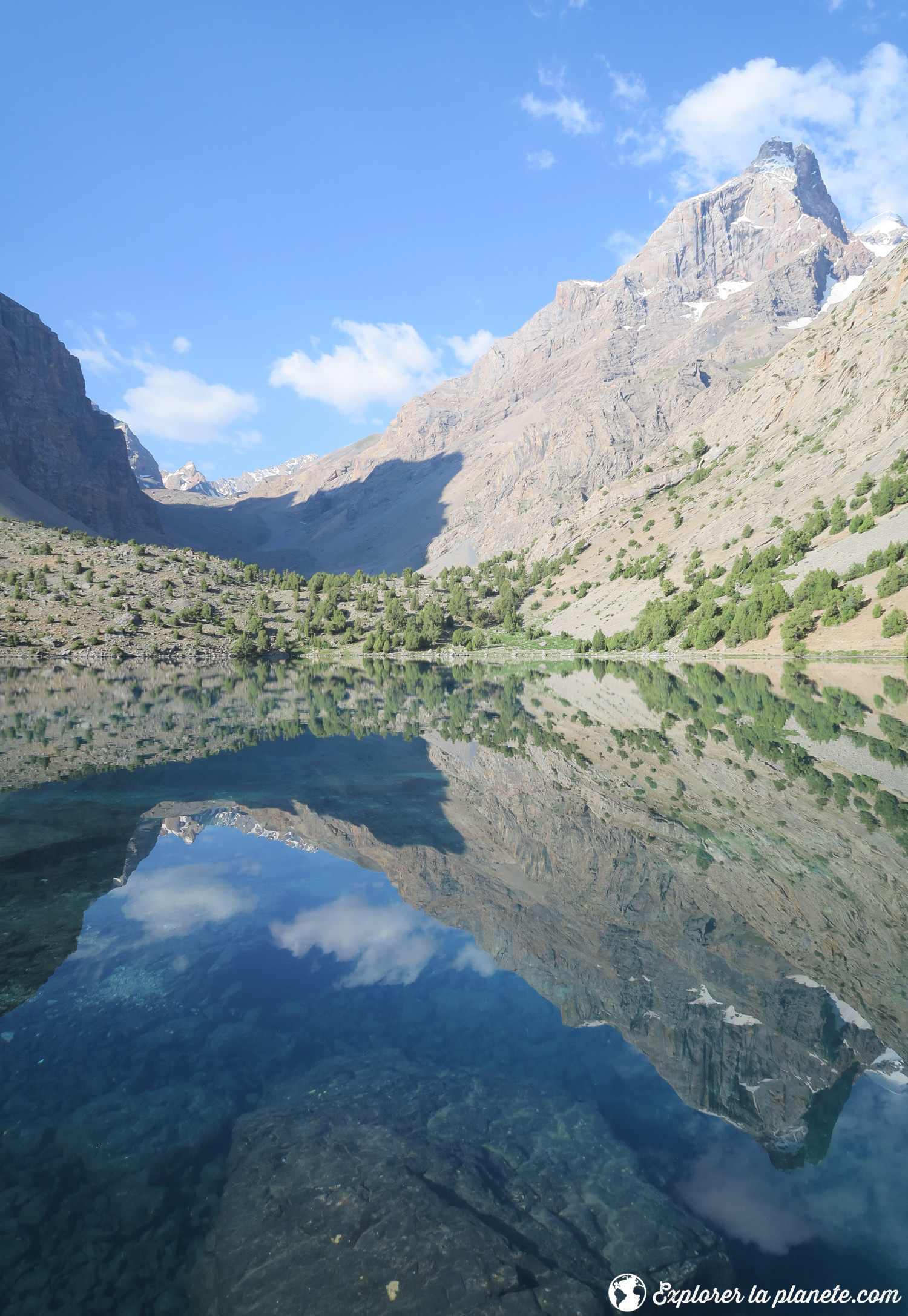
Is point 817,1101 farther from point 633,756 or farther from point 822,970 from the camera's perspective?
point 633,756

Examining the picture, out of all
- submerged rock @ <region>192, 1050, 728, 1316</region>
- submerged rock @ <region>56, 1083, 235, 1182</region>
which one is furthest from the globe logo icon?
submerged rock @ <region>56, 1083, 235, 1182</region>

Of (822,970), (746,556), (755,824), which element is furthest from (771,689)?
(746,556)

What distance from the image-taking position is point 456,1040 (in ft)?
25.2

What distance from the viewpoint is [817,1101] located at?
626cm

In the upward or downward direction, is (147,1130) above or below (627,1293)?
below

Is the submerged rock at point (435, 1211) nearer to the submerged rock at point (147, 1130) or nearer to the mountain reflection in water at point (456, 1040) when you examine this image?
the mountain reflection in water at point (456, 1040)

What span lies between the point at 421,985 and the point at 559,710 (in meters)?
27.1

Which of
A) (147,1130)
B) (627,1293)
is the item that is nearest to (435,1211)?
(627,1293)

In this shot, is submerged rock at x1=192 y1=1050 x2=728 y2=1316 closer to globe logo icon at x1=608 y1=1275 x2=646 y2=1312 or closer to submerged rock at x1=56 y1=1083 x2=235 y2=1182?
globe logo icon at x1=608 y1=1275 x2=646 y2=1312

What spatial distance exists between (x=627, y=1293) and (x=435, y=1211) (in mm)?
1592

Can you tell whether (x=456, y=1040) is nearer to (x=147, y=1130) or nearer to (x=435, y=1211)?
(x=435, y=1211)

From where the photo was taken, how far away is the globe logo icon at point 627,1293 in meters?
4.41

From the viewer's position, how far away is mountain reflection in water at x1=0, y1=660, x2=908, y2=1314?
4.82m

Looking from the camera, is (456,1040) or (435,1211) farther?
(456,1040)
